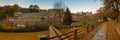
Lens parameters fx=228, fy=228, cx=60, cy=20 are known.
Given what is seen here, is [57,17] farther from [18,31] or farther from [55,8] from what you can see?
[18,31]

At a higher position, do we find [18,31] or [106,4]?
[106,4]

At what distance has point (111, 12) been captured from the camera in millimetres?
32625

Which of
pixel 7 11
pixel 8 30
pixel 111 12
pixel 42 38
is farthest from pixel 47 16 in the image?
A: pixel 42 38

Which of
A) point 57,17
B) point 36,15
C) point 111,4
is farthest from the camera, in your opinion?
point 36,15

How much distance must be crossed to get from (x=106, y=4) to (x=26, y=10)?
78447 millimetres

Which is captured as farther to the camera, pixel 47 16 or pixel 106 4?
A: pixel 47 16

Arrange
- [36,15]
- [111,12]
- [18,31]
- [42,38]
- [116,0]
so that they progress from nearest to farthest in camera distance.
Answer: [42,38] → [116,0] → [111,12] → [18,31] → [36,15]

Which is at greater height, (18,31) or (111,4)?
(111,4)

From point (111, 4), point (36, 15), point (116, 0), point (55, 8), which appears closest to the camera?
point (116, 0)

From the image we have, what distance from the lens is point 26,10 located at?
346 ft

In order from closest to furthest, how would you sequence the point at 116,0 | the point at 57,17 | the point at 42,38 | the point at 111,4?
1. the point at 42,38
2. the point at 116,0
3. the point at 111,4
4. the point at 57,17

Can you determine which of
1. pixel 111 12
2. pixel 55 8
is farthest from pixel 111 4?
pixel 55 8

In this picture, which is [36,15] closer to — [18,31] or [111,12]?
[18,31]

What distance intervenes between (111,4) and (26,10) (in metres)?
79.1
